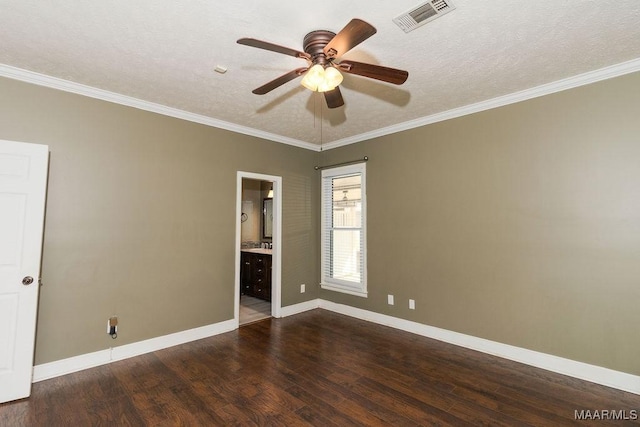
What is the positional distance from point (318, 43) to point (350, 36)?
52 cm

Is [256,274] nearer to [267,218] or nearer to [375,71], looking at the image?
[267,218]

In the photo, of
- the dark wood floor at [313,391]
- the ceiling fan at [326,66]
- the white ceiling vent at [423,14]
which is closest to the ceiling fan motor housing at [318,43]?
the ceiling fan at [326,66]

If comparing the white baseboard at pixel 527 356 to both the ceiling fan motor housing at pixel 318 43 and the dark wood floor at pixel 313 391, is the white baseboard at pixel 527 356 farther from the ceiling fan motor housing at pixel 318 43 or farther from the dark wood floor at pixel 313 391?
the ceiling fan motor housing at pixel 318 43

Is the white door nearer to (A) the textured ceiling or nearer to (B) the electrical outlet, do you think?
(B) the electrical outlet

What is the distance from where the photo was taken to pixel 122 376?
2.88 metres

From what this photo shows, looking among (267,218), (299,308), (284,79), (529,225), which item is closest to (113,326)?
(299,308)

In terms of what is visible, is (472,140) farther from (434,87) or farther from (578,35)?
(578,35)

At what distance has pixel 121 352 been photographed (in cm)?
322

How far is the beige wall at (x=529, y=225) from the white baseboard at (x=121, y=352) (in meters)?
2.42

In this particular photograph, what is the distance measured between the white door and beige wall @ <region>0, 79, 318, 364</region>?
0.28 m

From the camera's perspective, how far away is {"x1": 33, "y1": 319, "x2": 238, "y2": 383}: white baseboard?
2840 millimetres

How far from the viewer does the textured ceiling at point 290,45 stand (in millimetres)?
1992

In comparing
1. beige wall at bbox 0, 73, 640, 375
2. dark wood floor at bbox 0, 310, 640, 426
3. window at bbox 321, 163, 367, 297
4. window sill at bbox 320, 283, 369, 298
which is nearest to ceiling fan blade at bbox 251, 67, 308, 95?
beige wall at bbox 0, 73, 640, 375

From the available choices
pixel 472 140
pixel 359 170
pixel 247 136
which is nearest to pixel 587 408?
pixel 472 140
